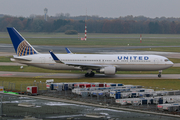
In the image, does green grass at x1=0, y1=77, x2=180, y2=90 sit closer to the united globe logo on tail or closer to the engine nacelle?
the engine nacelle

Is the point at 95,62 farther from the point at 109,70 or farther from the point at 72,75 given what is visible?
the point at 72,75

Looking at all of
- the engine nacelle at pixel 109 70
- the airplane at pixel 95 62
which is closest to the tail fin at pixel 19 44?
the airplane at pixel 95 62

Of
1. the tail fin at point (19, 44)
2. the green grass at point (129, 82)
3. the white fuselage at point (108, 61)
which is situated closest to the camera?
the green grass at point (129, 82)

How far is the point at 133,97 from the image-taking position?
35969mm

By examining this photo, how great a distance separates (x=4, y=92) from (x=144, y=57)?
86.5 ft

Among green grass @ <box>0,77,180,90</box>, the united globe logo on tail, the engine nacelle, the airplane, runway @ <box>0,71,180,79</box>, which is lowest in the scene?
green grass @ <box>0,77,180,90</box>

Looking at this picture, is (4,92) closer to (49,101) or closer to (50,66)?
(49,101)

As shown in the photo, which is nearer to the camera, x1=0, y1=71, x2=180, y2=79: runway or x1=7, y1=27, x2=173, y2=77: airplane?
x1=7, y1=27, x2=173, y2=77: airplane

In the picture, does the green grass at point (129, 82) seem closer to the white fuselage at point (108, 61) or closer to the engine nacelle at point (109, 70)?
the engine nacelle at point (109, 70)

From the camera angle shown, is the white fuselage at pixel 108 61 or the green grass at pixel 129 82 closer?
the green grass at pixel 129 82

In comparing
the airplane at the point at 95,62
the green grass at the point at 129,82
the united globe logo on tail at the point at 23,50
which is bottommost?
the green grass at the point at 129,82

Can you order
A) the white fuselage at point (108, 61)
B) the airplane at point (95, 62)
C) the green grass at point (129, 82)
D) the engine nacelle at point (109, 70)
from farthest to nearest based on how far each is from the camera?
the white fuselage at point (108, 61), the airplane at point (95, 62), the engine nacelle at point (109, 70), the green grass at point (129, 82)

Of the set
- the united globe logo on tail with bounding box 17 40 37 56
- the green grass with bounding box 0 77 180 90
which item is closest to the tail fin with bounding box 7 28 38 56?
the united globe logo on tail with bounding box 17 40 37 56

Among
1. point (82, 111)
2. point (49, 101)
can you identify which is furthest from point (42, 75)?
point (82, 111)
